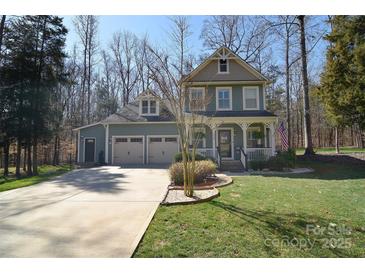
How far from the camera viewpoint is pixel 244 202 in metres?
5.80

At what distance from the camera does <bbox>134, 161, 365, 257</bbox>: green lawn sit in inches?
137

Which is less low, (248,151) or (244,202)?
(248,151)

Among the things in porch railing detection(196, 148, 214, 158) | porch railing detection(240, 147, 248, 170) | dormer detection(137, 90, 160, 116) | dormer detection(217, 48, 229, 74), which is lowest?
porch railing detection(240, 147, 248, 170)

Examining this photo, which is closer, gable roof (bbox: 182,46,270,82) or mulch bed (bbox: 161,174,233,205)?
mulch bed (bbox: 161,174,233,205)

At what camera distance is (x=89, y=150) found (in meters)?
18.4

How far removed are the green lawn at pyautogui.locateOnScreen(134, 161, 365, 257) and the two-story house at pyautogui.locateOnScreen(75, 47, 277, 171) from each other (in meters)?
8.47

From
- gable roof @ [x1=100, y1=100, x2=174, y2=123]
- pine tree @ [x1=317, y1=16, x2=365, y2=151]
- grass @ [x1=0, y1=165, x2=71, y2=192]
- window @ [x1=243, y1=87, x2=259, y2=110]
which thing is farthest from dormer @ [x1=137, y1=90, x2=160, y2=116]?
pine tree @ [x1=317, y1=16, x2=365, y2=151]

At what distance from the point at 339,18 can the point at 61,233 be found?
631 inches

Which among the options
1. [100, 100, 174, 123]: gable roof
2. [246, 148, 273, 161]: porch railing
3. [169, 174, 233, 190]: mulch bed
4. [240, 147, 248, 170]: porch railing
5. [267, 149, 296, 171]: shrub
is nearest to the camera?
[169, 174, 233, 190]: mulch bed

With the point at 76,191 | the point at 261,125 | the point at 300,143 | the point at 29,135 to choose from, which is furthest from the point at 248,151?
the point at 300,143

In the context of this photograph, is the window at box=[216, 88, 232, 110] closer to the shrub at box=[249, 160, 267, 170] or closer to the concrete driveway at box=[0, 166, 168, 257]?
the shrub at box=[249, 160, 267, 170]

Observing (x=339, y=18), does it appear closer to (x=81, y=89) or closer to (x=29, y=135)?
(x=29, y=135)

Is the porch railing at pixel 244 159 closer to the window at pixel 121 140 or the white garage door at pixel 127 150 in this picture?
the white garage door at pixel 127 150

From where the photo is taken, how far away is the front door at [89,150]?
720 inches
